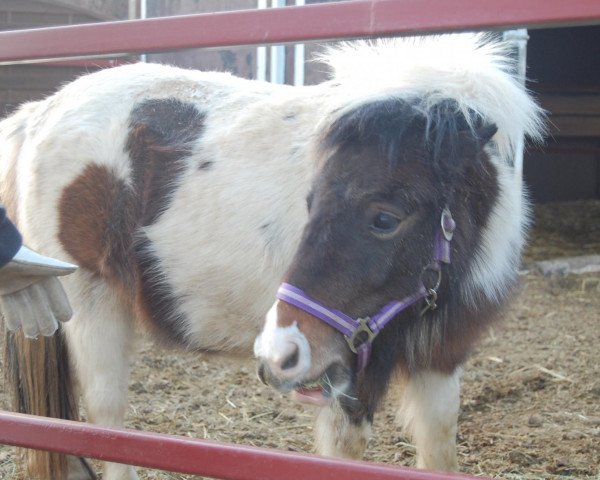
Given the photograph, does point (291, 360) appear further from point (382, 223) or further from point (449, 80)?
point (449, 80)

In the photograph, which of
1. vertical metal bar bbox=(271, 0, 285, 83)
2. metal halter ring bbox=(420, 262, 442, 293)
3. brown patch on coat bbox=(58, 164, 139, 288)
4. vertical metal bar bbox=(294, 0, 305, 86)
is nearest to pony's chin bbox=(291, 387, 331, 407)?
metal halter ring bbox=(420, 262, 442, 293)

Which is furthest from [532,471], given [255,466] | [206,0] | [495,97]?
[206,0]

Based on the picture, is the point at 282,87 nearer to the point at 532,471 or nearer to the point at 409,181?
the point at 409,181

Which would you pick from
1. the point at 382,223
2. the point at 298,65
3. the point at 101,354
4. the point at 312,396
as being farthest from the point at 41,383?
the point at 298,65

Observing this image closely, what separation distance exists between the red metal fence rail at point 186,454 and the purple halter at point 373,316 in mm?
624

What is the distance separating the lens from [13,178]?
3422 millimetres

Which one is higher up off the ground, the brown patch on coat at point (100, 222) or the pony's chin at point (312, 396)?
the brown patch on coat at point (100, 222)

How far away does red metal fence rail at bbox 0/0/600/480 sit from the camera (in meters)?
1.43

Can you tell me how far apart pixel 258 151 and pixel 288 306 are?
975mm

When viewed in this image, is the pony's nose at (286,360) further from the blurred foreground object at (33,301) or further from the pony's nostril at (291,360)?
the blurred foreground object at (33,301)

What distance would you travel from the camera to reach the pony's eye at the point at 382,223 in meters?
2.24

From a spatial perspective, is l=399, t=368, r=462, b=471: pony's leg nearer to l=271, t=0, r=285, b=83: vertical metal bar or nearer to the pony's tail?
the pony's tail

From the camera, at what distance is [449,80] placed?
252 cm

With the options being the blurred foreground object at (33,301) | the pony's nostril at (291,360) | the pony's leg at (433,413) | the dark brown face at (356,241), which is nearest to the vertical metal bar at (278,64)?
the pony's leg at (433,413)
